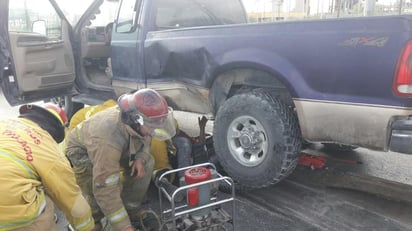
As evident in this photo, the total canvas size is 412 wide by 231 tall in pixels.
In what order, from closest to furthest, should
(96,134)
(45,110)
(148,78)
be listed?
(45,110) < (96,134) < (148,78)

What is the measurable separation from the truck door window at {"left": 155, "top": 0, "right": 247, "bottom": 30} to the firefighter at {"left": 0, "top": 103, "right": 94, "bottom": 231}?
2.37 meters

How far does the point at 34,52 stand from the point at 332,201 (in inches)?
140

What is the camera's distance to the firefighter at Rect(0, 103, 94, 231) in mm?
1633

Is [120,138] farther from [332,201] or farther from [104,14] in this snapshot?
[104,14]

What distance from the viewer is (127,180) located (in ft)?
9.43

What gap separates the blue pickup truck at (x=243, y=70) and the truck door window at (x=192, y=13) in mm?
13

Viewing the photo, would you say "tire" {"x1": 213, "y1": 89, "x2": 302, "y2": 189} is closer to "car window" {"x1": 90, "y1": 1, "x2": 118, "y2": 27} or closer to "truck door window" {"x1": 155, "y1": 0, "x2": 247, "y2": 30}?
"truck door window" {"x1": 155, "y1": 0, "x2": 247, "y2": 30}

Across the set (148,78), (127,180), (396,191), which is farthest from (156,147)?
(396,191)

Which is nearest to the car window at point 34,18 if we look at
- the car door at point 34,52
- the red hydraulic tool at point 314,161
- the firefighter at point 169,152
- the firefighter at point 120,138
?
the car door at point 34,52

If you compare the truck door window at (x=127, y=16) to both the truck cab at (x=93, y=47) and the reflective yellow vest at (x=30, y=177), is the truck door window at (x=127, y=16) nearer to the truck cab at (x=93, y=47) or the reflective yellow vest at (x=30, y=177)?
the truck cab at (x=93, y=47)

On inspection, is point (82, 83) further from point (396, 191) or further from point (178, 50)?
point (396, 191)

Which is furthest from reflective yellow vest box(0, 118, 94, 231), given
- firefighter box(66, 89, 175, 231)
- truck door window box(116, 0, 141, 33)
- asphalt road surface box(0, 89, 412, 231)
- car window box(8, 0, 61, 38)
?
car window box(8, 0, 61, 38)

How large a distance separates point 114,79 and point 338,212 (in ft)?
9.66

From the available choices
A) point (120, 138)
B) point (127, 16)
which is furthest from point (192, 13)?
point (120, 138)
